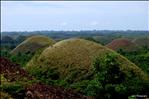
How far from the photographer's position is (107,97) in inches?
854

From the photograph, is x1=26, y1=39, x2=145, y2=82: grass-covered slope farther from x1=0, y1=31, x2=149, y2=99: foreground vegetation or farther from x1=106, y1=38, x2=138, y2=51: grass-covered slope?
x1=106, y1=38, x2=138, y2=51: grass-covered slope

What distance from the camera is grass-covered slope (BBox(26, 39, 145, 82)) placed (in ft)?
97.0

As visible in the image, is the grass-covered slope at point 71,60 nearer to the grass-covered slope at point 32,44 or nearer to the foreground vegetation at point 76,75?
the foreground vegetation at point 76,75

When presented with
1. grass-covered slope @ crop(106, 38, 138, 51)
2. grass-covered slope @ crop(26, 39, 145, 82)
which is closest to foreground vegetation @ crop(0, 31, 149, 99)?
grass-covered slope @ crop(26, 39, 145, 82)

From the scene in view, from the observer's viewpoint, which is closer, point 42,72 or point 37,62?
point 42,72

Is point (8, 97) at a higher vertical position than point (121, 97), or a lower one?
higher

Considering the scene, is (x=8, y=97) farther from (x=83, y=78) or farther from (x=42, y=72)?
(x=42, y=72)

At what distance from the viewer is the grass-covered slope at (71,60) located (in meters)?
29.6

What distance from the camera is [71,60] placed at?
31641 mm

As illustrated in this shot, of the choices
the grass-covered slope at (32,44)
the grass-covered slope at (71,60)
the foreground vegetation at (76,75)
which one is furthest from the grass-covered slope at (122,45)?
the grass-covered slope at (71,60)

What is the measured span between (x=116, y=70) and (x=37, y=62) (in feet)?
38.3

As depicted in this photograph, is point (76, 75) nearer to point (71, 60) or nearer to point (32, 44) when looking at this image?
point (71, 60)

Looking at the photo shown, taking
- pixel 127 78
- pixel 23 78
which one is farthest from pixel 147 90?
pixel 23 78

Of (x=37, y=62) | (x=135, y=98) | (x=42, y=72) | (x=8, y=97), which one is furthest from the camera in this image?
(x=37, y=62)
